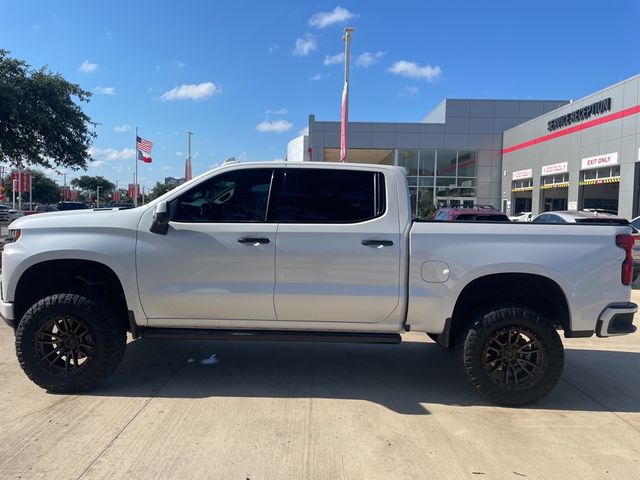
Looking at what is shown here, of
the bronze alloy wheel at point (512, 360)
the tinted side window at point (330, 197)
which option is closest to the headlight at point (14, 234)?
the tinted side window at point (330, 197)

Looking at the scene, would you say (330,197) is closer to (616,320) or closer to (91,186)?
(616,320)

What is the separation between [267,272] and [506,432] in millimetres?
2288

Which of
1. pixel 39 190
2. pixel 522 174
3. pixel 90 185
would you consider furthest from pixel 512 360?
pixel 90 185

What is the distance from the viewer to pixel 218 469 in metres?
3.25

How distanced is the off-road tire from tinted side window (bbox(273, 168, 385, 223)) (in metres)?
1.81

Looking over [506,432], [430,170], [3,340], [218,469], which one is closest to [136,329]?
[218,469]

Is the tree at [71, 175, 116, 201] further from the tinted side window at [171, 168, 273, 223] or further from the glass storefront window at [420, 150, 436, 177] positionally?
the tinted side window at [171, 168, 273, 223]

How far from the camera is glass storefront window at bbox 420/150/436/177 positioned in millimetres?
34719

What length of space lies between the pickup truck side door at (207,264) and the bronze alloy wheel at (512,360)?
193cm

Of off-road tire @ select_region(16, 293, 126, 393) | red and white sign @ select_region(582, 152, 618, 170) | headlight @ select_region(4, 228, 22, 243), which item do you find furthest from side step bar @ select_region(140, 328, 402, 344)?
red and white sign @ select_region(582, 152, 618, 170)

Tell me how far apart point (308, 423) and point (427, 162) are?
106ft

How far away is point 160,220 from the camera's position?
14.0 feet

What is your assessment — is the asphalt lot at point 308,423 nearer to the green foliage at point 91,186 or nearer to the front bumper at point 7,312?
the front bumper at point 7,312

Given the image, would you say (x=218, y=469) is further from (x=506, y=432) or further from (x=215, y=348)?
(x=215, y=348)
